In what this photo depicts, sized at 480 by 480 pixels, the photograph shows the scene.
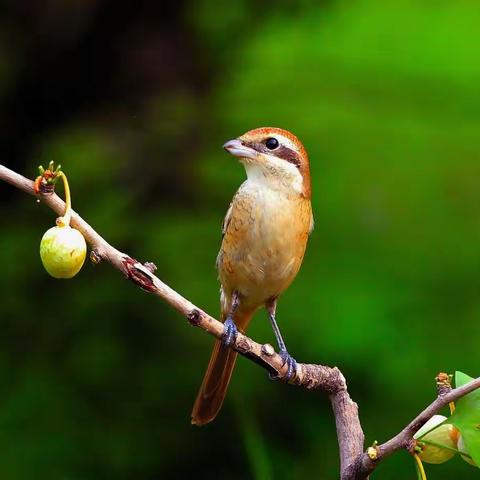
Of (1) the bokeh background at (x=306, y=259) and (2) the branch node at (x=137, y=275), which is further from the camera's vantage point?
(1) the bokeh background at (x=306, y=259)

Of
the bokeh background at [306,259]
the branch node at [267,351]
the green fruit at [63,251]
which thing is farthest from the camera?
the bokeh background at [306,259]

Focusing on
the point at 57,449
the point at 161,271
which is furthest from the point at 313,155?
the point at 57,449

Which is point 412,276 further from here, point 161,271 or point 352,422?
point 352,422

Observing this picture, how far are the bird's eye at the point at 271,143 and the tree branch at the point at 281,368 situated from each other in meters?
0.76

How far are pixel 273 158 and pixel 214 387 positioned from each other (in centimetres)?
66

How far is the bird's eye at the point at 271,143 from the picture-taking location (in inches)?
107

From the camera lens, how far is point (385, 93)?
3818 millimetres

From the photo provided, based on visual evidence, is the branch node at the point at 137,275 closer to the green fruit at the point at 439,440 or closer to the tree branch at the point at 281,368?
the tree branch at the point at 281,368

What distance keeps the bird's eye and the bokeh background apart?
0.89 meters

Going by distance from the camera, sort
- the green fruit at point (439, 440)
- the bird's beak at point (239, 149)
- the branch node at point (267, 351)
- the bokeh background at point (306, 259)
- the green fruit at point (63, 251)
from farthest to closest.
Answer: the bokeh background at point (306, 259) < the bird's beak at point (239, 149) < the branch node at point (267, 351) < the green fruit at point (439, 440) < the green fruit at point (63, 251)

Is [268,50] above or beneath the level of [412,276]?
above

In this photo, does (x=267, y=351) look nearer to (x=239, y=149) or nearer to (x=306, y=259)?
(x=239, y=149)

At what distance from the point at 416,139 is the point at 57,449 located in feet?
5.85

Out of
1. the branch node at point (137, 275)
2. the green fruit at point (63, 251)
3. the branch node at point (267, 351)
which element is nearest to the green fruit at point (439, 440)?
the branch node at point (267, 351)
